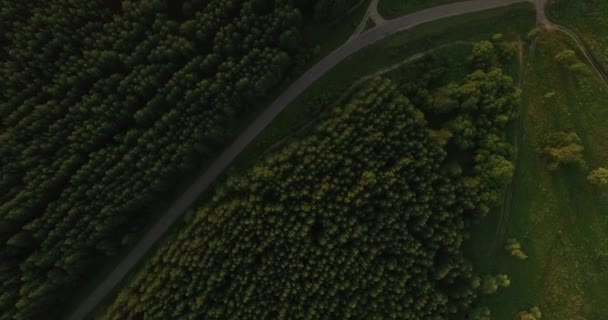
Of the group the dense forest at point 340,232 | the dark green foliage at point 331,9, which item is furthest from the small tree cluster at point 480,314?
the dark green foliage at point 331,9

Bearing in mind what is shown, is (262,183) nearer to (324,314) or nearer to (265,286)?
(265,286)

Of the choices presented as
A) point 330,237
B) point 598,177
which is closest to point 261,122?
point 330,237

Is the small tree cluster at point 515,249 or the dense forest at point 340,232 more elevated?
the dense forest at point 340,232

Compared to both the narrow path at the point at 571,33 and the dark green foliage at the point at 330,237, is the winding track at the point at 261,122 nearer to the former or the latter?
the narrow path at the point at 571,33

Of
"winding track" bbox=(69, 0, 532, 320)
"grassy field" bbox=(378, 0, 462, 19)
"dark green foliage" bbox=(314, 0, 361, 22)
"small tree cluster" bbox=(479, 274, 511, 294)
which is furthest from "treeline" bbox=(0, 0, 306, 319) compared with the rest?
"small tree cluster" bbox=(479, 274, 511, 294)

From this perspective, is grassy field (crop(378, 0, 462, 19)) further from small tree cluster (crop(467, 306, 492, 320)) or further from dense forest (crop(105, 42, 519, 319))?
small tree cluster (crop(467, 306, 492, 320))

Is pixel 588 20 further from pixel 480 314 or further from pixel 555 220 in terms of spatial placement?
pixel 480 314

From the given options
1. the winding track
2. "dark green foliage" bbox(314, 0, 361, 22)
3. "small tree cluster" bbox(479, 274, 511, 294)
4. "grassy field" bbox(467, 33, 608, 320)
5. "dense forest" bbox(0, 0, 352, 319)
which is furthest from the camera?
"grassy field" bbox(467, 33, 608, 320)
